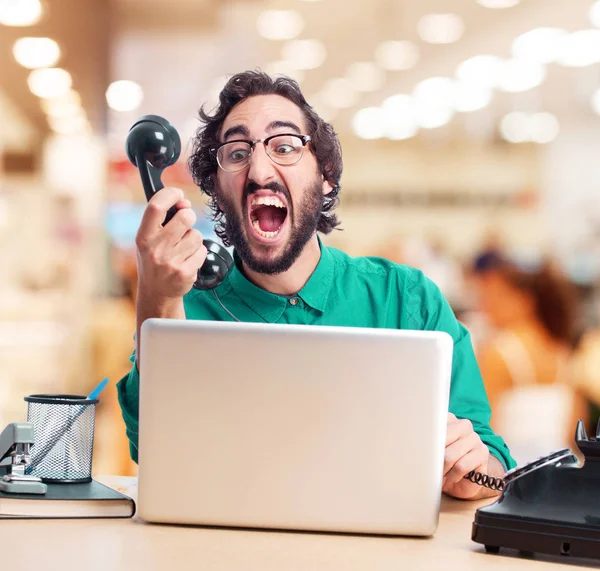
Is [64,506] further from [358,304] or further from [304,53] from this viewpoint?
[304,53]

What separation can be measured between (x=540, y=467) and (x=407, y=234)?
474 inches

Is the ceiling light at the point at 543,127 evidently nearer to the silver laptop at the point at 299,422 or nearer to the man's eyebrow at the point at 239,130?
the man's eyebrow at the point at 239,130

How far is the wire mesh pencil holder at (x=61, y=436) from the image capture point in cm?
116

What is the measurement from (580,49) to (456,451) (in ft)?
21.9

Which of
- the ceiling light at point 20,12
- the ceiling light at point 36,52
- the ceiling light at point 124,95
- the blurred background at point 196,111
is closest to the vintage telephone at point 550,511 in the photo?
the blurred background at point 196,111

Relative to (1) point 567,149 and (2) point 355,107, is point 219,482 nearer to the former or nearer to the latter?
(2) point 355,107

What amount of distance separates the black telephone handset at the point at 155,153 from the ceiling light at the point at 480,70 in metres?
6.26

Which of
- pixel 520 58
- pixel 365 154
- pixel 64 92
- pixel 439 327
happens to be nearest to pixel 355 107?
pixel 520 58

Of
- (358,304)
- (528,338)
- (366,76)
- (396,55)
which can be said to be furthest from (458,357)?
(366,76)

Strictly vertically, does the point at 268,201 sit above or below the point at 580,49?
below

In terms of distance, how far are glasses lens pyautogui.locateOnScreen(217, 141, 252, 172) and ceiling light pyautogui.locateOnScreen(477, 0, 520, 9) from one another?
15.8ft

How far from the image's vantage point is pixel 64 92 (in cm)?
498

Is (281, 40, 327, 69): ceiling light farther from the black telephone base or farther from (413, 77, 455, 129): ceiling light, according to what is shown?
the black telephone base

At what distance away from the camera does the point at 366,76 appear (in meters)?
7.80
